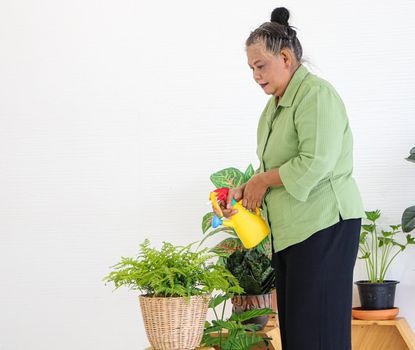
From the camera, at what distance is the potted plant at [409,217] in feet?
9.29

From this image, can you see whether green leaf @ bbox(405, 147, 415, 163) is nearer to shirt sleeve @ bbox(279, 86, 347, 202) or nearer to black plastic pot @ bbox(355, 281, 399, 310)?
black plastic pot @ bbox(355, 281, 399, 310)

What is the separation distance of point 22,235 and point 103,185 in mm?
481

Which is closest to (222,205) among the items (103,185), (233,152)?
(233,152)

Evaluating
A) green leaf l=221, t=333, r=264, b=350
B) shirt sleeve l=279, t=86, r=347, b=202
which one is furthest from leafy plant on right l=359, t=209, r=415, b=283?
shirt sleeve l=279, t=86, r=347, b=202

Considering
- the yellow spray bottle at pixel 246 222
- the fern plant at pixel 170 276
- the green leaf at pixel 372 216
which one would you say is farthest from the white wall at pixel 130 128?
the fern plant at pixel 170 276

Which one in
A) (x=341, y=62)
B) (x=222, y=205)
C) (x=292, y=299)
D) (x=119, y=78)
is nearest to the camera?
(x=292, y=299)

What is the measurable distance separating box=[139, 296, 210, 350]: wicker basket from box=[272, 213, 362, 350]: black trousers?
25 cm

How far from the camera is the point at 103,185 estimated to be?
133 inches

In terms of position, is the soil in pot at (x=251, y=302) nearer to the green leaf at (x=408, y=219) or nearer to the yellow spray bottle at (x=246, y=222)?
the green leaf at (x=408, y=219)

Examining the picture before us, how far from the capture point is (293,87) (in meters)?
1.84

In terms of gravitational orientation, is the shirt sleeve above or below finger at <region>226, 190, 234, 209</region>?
above

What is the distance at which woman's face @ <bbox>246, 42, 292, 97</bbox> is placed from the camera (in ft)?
6.17

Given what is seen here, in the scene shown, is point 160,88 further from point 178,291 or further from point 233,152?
point 178,291

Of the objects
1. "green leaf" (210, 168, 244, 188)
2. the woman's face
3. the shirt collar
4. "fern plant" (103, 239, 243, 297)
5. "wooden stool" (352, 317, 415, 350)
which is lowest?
"wooden stool" (352, 317, 415, 350)
